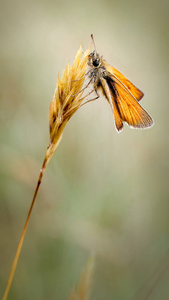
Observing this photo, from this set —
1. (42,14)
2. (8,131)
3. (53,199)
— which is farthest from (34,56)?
(53,199)

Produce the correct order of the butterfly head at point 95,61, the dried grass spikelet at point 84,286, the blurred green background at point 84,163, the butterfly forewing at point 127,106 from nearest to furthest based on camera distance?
the dried grass spikelet at point 84,286 → the butterfly forewing at point 127,106 → the butterfly head at point 95,61 → the blurred green background at point 84,163

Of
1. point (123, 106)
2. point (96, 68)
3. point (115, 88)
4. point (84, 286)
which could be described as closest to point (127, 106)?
point (123, 106)

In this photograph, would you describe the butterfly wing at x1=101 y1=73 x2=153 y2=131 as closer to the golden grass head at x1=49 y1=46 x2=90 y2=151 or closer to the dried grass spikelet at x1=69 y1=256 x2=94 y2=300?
the golden grass head at x1=49 y1=46 x2=90 y2=151

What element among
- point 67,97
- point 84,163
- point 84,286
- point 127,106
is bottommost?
point 84,286

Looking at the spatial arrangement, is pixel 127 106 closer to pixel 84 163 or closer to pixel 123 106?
pixel 123 106

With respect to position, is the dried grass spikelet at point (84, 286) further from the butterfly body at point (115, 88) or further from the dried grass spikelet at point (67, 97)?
the butterfly body at point (115, 88)

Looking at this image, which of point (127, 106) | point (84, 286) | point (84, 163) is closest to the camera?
point (84, 286)

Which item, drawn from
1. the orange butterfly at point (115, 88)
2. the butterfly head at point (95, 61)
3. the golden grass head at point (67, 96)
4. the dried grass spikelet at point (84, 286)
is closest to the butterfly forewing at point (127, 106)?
the orange butterfly at point (115, 88)

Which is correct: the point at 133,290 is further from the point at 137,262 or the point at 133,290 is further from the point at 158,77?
the point at 158,77
